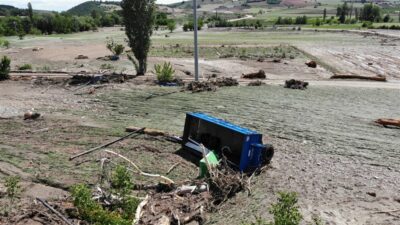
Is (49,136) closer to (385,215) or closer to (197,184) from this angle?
(197,184)

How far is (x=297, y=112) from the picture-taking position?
13953 mm

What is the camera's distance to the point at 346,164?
9.43 metres

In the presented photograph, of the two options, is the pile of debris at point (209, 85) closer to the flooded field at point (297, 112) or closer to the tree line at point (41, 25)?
the flooded field at point (297, 112)

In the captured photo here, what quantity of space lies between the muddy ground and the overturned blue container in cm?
35

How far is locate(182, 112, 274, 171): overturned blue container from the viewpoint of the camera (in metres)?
8.91

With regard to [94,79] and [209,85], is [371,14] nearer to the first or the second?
[209,85]

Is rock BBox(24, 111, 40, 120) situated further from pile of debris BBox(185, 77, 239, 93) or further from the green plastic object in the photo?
the green plastic object

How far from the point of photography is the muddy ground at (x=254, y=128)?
7824mm

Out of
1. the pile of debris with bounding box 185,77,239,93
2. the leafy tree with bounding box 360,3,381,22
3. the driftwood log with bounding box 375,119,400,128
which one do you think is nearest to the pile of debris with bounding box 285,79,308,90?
the pile of debris with bounding box 185,77,239,93

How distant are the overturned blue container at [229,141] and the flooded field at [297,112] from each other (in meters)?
1.53

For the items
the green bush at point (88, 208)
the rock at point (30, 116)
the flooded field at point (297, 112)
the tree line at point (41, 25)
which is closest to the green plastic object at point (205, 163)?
the green bush at point (88, 208)

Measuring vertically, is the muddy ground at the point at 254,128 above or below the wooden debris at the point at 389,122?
below

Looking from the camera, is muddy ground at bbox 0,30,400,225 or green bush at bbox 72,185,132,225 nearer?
green bush at bbox 72,185,132,225

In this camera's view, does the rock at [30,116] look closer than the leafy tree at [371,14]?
Yes
